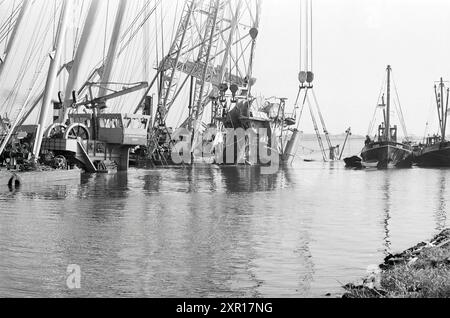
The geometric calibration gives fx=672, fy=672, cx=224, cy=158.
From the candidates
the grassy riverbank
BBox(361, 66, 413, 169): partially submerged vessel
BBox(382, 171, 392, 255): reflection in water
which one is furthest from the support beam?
BBox(361, 66, 413, 169): partially submerged vessel

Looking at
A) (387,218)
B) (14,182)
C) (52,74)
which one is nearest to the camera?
(387,218)

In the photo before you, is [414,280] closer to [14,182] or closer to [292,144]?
[14,182]

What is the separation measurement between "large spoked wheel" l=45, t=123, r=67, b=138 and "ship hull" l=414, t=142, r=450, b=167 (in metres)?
74.5

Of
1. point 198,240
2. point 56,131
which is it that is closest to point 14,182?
point 56,131

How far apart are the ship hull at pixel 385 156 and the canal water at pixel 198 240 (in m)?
70.9

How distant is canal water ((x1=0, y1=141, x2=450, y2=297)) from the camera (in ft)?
57.6

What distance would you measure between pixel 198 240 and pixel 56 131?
53.5m

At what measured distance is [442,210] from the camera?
40469mm

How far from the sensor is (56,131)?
7588cm

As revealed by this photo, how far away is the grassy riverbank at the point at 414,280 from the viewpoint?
12.8 meters

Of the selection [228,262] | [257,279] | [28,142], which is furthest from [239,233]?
[28,142]

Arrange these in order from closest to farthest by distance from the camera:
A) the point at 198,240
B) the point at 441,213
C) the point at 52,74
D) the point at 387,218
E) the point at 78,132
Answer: the point at 198,240
the point at 387,218
the point at 441,213
the point at 52,74
the point at 78,132

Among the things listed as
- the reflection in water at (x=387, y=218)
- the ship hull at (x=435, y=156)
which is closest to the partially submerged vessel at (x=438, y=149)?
the ship hull at (x=435, y=156)
